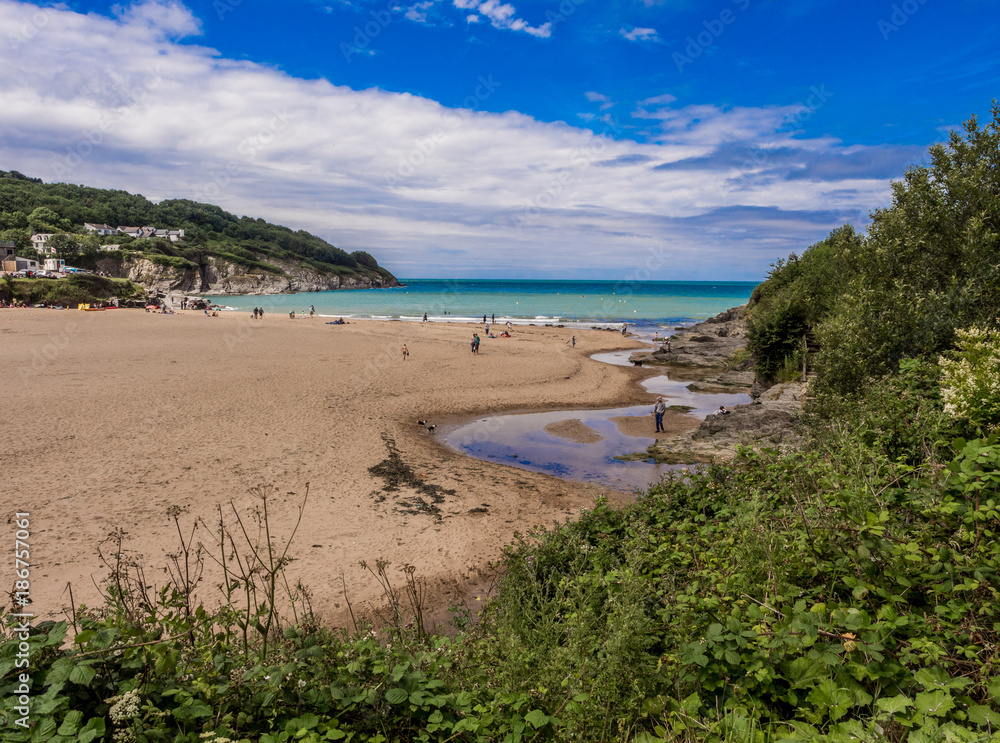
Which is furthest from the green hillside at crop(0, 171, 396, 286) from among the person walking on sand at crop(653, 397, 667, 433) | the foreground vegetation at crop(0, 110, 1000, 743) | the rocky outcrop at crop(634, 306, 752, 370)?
the foreground vegetation at crop(0, 110, 1000, 743)

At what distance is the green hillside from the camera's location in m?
93.3

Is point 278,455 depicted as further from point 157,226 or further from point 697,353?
point 157,226

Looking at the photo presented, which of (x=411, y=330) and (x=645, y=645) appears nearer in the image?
(x=645, y=645)

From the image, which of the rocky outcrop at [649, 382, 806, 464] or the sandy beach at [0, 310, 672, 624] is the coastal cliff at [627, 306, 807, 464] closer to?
the rocky outcrop at [649, 382, 806, 464]

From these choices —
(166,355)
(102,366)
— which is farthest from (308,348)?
(102,366)

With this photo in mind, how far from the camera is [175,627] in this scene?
3.00 meters

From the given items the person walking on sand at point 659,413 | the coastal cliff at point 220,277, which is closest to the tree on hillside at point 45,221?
the coastal cliff at point 220,277

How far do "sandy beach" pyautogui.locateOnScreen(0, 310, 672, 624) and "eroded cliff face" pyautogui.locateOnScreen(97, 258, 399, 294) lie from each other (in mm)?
76675

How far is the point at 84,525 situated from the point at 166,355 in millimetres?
21490

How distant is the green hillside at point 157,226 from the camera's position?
9331 cm

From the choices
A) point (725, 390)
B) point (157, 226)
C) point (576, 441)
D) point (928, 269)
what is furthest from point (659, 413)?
point (157, 226)

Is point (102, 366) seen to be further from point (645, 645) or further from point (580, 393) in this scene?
point (645, 645)

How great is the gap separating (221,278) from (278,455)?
4793 inches

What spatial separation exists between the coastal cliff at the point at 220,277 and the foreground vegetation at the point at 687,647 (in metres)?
99.3
